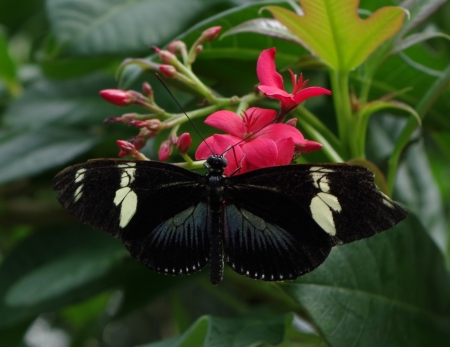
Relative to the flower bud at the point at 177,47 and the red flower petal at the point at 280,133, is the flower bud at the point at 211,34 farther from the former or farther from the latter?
the red flower petal at the point at 280,133

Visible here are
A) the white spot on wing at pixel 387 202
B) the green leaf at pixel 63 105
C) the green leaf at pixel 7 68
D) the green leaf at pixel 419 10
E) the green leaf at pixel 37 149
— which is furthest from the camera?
the green leaf at pixel 7 68

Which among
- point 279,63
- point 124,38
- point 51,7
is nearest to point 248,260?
point 279,63

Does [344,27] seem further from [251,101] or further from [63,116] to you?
[63,116]

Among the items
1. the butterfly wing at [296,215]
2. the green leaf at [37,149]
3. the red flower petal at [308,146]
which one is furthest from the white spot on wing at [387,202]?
the green leaf at [37,149]

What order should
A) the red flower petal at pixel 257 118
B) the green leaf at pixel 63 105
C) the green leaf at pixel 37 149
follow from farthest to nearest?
the green leaf at pixel 63 105 < the green leaf at pixel 37 149 < the red flower petal at pixel 257 118

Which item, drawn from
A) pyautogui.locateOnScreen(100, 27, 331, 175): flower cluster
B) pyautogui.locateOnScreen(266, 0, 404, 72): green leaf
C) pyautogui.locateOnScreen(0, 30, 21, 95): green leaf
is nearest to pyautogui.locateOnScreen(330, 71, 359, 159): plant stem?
pyautogui.locateOnScreen(266, 0, 404, 72): green leaf

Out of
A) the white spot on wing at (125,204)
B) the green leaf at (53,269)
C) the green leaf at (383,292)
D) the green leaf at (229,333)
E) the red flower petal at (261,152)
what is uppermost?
the red flower petal at (261,152)

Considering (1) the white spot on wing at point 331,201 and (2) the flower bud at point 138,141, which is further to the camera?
(2) the flower bud at point 138,141
